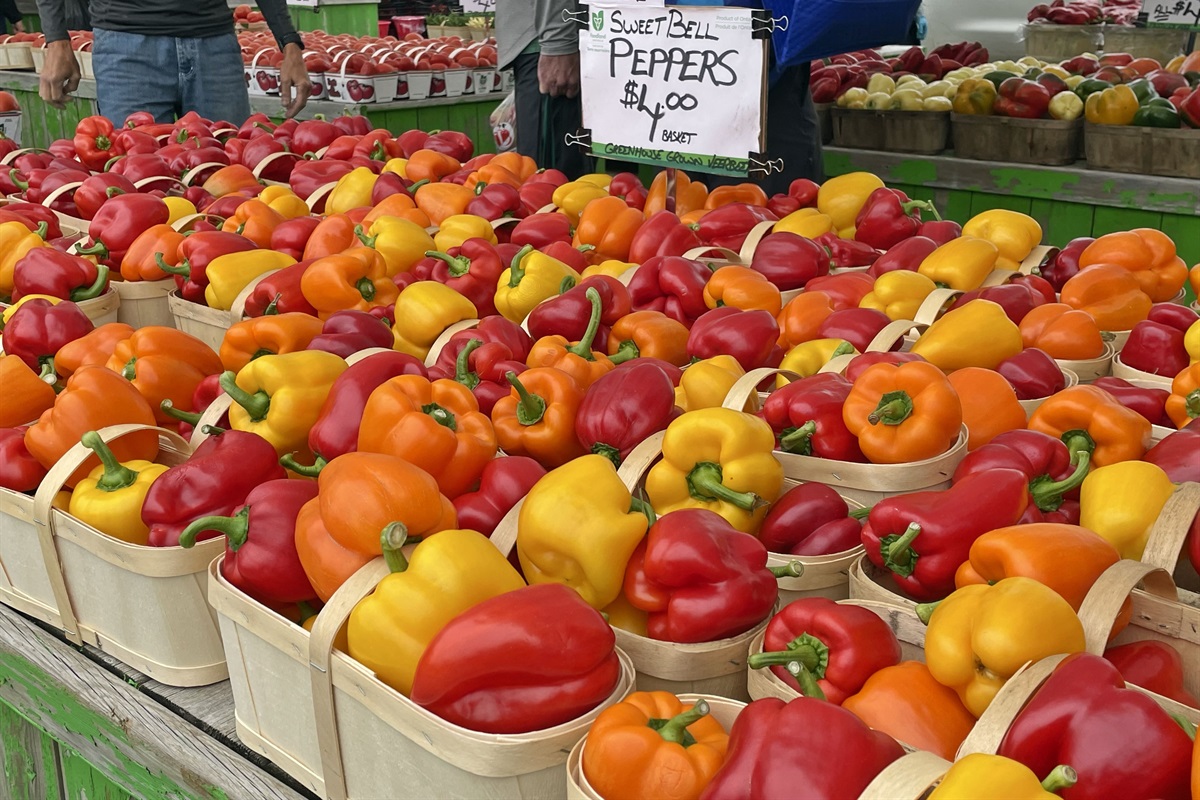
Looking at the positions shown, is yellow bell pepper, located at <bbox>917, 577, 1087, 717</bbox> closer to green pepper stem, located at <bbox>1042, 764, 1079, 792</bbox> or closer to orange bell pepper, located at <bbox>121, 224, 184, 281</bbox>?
green pepper stem, located at <bbox>1042, 764, 1079, 792</bbox>

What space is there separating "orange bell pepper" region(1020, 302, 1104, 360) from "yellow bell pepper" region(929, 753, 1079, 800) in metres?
1.51

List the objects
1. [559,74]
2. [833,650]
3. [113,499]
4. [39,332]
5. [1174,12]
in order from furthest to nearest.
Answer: [1174,12] → [559,74] → [39,332] → [113,499] → [833,650]

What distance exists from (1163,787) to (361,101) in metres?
7.21

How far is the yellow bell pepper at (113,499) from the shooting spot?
1.83 m

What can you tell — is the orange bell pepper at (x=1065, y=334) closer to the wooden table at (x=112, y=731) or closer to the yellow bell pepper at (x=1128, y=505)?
the yellow bell pepper at (x=1128, y=505)

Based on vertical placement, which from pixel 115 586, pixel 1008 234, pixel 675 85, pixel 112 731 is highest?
pixel 675 85

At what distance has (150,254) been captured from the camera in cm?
320

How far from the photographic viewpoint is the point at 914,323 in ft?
7.89

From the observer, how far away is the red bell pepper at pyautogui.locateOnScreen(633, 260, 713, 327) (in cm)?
269

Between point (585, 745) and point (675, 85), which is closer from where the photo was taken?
point (585, 745)

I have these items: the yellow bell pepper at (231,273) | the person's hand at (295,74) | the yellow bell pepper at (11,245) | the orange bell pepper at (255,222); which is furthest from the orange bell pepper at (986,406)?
the person's hand at (295,74)

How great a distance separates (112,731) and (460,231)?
177cm

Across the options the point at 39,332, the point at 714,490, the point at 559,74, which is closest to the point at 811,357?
the point at 714,490

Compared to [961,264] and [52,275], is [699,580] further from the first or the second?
[52,275]
